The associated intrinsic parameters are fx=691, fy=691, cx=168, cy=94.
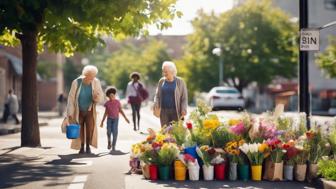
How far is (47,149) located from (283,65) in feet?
151

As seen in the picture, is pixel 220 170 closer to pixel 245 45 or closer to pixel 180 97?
pixel 180 97

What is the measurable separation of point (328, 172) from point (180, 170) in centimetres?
205

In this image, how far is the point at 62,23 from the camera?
13555 mm

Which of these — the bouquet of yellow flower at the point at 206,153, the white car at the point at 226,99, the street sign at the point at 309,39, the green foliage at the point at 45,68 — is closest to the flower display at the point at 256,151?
the bouquet of yellow flower at the point at 206,153

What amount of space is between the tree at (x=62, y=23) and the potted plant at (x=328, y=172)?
559cm

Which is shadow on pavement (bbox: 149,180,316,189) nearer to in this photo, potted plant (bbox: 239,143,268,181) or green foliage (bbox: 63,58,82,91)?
potted plant (bbox: 239,143,268,181)

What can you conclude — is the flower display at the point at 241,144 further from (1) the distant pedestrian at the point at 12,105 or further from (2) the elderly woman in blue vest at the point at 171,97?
(1) the distant pedestrian at the point at 12,105

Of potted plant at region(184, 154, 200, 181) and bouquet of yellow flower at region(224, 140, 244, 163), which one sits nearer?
potted plant at region(184, 154, 200, 181)

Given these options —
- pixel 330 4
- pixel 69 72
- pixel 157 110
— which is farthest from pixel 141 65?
pixel 157 110

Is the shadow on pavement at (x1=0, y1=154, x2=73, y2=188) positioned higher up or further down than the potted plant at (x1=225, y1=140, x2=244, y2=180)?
further down

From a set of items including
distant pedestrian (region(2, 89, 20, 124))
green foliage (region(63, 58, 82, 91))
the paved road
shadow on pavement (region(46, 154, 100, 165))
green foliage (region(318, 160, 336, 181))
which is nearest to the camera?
green foliage (region(318, 160, 336, 181))

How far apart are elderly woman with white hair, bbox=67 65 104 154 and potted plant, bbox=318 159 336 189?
17.3ft

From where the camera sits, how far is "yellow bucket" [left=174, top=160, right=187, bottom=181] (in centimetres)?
977

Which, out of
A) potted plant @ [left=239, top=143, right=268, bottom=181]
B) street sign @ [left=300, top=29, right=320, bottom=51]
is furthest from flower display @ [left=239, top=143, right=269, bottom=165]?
street sign @ [left=300, top=29, right=320, bottom=51]
